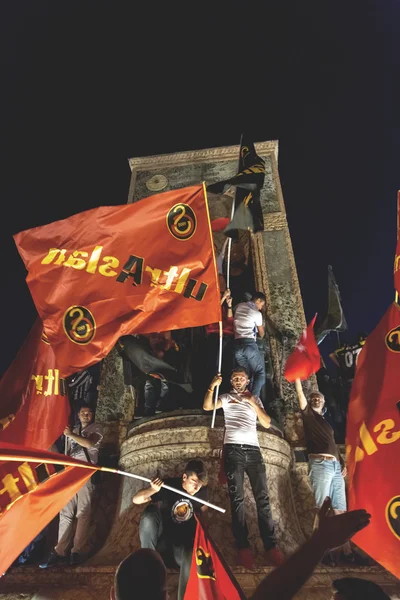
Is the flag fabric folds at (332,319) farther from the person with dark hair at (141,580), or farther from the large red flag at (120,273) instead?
the person with dark hair at (141,580)

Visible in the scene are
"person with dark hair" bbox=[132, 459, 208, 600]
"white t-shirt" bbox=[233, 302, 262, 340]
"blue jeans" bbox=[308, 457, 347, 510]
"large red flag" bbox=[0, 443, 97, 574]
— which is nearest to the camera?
"large red flag" bbox=[0, 443, 97, 574]

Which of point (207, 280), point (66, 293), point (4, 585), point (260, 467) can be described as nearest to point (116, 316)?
point (66, 293)

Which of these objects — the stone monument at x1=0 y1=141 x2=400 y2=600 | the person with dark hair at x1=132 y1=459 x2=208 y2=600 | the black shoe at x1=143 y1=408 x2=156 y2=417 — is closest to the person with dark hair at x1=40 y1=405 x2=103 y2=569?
the stone monument at x1=0 y1=141 x2=400 y2=600

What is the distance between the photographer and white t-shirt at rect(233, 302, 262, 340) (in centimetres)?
680

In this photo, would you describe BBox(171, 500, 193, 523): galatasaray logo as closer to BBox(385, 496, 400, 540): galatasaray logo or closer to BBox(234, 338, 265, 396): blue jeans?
BBox(385, 496, 400, 540): galatasaray logo

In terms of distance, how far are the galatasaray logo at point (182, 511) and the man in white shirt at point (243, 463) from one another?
762mm

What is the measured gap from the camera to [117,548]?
17.2 ft

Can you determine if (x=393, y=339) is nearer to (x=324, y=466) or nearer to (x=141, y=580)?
(x=324, y=466)

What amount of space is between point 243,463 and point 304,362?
214 centimetres

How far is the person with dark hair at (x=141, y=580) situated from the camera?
169 cm

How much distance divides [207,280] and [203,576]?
3037 millimetres

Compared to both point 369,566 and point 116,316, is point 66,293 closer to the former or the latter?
point 116,316

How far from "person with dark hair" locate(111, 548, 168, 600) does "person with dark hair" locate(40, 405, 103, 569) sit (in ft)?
13.3

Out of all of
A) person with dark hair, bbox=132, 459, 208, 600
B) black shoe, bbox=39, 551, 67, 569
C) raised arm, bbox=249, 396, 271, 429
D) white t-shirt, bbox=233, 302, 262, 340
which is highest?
white t-shirt, bbox=233, 302, 262, 340
